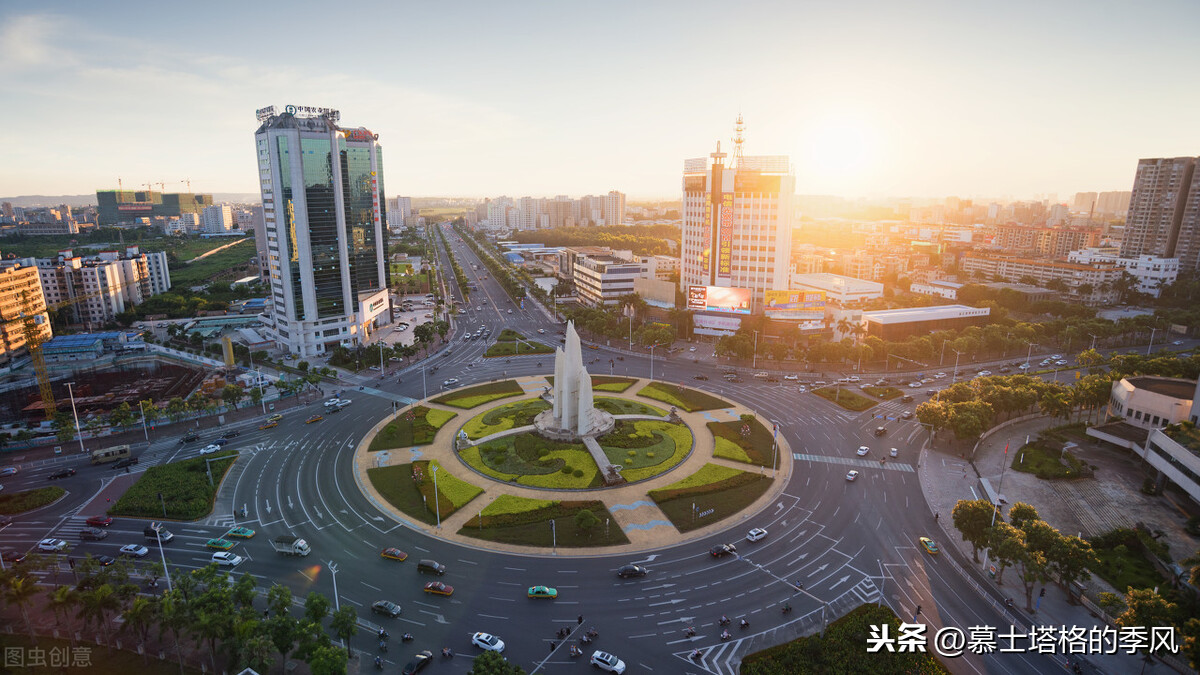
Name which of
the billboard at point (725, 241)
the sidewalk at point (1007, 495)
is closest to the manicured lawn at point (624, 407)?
the sidewalk at point (1007, 495)

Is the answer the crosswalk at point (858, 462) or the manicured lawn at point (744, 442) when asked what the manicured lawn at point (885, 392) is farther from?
the manicured lawn at point (744, 442)

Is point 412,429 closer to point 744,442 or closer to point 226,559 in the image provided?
point 226,559

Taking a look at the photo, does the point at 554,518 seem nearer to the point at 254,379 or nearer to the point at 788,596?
the point at 788,596

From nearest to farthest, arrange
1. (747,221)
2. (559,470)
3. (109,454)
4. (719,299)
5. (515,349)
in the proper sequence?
(559,470) → (109,454) → (515,349) → (719,299) → (747,221)

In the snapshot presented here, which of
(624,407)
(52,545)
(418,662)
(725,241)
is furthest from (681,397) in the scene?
(52,545)

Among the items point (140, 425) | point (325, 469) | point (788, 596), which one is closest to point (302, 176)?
point (140, 425)

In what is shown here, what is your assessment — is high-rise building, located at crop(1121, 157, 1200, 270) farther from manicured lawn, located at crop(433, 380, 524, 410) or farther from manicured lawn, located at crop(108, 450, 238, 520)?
manicured lawn, located at crop(108, 450, 238, 520)
